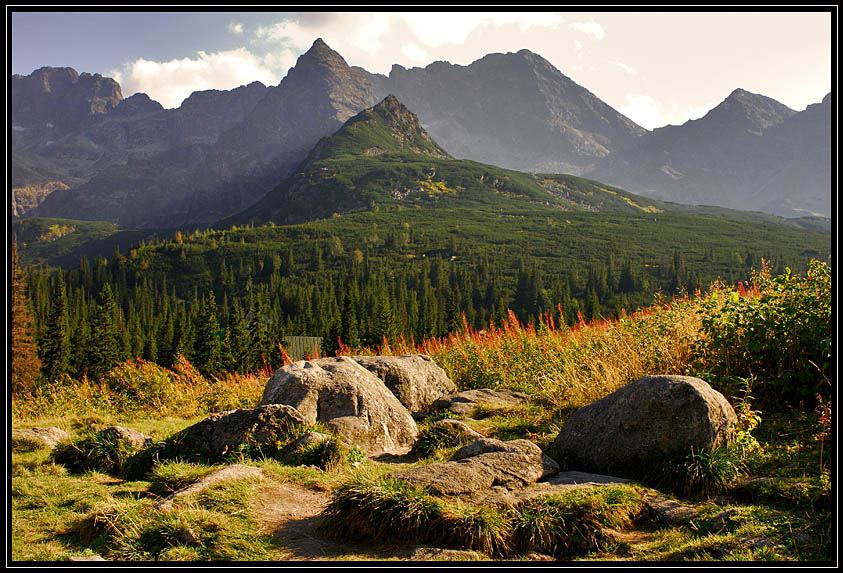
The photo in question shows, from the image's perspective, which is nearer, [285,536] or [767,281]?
[285,536]

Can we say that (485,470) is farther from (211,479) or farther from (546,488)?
(211,479)

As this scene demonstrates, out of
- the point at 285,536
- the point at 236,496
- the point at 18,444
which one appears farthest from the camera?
the point at 18,444

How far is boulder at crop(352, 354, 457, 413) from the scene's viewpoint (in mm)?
10562

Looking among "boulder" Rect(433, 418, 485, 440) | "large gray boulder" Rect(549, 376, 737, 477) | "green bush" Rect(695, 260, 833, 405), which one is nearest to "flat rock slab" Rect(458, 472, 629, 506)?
"large gray boulder" Rect(549, 376, 737, 477)

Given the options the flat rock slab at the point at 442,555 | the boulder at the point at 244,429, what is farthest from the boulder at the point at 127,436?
the flat rock slab at the point at 442,555

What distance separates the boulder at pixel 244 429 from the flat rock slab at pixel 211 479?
3.53 feet

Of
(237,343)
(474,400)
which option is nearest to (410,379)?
(474,400)

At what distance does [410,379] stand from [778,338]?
637 cm

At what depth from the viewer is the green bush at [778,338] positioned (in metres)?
7.11

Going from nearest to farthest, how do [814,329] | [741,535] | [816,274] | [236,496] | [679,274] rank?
[741,535], [236,496], [814,329], [816,274], [679,274]

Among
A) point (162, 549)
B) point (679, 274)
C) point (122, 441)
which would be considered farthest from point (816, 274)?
point (679, 274)

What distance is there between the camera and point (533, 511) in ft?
16.0
